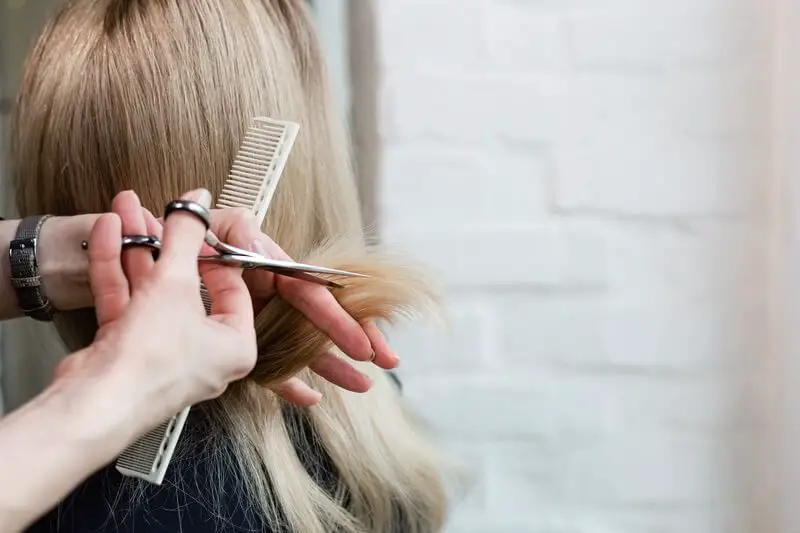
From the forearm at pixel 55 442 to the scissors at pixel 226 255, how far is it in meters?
0.11

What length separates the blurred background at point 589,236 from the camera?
0.76 metres

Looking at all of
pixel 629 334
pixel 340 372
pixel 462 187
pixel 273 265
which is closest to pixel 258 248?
pixel 273 265

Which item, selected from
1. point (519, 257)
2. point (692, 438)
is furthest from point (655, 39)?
point (692, 438)

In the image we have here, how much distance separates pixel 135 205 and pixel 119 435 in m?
0.15

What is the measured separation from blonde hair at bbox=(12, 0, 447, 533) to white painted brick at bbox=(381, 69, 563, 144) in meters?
0.13

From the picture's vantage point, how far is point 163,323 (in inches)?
13.7

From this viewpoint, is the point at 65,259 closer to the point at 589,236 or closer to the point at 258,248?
the point at 258,248

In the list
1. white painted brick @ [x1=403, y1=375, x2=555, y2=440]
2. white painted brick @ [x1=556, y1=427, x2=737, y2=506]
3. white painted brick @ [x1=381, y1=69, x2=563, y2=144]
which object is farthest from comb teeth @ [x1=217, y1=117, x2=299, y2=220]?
white painted brick @ [x1=556, y1=427, x2=737, y2=506]

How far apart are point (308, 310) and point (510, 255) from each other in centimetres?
34

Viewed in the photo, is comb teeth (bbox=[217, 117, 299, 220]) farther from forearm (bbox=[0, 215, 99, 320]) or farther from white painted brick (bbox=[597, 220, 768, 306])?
white painted brick (bbox=[597, 220, 768, 306])

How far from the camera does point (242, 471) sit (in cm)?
56

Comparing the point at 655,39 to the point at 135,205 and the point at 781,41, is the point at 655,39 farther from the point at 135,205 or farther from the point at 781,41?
the point at 135,205

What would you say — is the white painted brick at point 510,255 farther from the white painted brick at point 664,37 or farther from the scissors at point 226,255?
the scissors at point 226,255

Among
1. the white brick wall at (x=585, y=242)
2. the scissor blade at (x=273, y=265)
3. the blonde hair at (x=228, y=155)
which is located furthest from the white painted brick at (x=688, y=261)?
the scissor blade at (x=273, y=265)
